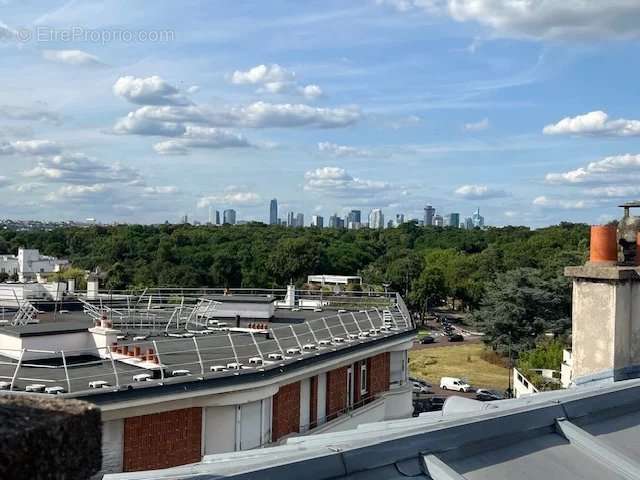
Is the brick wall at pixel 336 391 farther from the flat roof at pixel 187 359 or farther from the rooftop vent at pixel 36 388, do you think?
the rooftop vent at pixel 36 388

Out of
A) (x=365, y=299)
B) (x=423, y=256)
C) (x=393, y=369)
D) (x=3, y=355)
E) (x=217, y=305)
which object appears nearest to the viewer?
(x=3, y=355)

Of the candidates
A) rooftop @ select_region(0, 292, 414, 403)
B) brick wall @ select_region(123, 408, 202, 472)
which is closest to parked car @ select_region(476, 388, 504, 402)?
rooftop @ select_region(0, 292, 414, 403)

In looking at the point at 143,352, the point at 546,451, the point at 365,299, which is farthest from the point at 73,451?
the point at 365,299

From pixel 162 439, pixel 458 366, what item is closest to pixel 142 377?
pixel 162 439

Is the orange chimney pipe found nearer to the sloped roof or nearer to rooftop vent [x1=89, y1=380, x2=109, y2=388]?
the sloped roof

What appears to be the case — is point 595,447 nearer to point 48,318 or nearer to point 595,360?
point 595,360

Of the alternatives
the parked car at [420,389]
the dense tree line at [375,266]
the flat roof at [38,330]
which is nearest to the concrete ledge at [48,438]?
the flat roof at [38,330]

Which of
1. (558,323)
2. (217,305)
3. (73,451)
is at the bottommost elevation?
(558,323)
